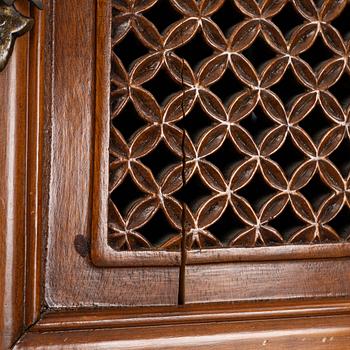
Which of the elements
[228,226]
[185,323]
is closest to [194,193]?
[228,226]

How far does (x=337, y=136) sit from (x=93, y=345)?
369 millimetres

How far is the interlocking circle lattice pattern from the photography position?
700mm

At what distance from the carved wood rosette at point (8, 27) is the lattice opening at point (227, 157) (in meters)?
0.27

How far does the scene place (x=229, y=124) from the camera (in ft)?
2.40

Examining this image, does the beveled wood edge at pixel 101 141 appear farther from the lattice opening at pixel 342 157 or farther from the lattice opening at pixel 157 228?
the lattice opening at pixel 342 157

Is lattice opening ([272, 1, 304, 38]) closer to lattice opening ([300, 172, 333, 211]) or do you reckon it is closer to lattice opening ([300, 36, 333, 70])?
lattice opening ([300, 36, 333, 70])

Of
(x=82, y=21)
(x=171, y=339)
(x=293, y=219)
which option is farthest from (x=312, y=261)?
(x=82, y=21)

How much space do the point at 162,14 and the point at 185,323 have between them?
1.18ft

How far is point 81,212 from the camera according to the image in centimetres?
66

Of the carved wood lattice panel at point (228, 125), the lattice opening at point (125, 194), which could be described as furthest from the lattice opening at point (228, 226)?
the lattice opening at point (125, 194)

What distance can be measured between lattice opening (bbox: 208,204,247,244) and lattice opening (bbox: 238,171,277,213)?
0.09 feet

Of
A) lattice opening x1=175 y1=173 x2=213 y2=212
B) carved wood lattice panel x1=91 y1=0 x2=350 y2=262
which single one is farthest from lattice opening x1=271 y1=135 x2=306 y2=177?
lattice opening x1=175 y1=173 x2=213 y2=212

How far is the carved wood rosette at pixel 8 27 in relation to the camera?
608mm

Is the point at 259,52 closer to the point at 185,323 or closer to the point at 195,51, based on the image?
the point at 195,51
